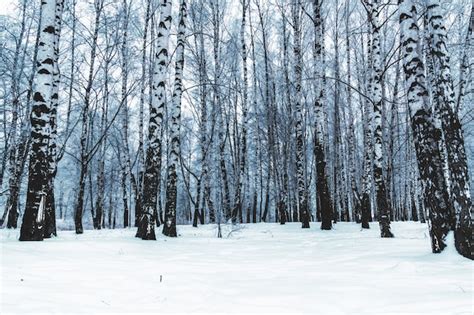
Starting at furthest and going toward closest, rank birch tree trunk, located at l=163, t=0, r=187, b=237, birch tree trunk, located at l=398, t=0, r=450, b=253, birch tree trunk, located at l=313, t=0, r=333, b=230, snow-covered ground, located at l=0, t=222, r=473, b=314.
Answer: birch tree trunk, located at l=313, t=0, r=333, b=230
birch tree trunk, located at l=163, t=0, r=187, b=237
birch tree trunk, located at l=398, t=0, r=450, b=253
snow-covered ground, located at l=0, t=222, r=473, b=314

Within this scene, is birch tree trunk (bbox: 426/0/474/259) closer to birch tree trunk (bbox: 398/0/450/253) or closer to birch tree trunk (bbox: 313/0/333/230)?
birch tree trunk (bbox: 398/0/450/253)

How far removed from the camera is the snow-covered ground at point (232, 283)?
262 centimetres

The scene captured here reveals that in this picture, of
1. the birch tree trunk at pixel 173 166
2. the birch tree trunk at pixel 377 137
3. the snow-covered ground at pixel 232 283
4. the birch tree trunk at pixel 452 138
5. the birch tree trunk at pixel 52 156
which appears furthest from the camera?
the birch tree trunk at pixel 173 166

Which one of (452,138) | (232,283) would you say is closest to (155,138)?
(232,283)

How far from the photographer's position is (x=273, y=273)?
415cm

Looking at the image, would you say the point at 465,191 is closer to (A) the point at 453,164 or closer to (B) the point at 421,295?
(A) the point at 453,164

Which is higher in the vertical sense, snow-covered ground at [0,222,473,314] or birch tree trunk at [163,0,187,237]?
birch tree trunk at [163,0,187,237]

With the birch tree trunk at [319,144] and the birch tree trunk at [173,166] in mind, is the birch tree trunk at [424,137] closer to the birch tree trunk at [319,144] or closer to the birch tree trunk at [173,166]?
the birch tree trunk at [173,166]

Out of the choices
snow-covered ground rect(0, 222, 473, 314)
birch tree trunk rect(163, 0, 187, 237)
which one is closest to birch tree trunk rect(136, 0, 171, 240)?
birch tree trunk rect(163, 0, 187, 237)

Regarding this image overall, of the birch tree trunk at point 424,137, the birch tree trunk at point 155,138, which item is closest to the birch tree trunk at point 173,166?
the birch tree trunk at point 155,138

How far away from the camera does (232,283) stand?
11.6 feet

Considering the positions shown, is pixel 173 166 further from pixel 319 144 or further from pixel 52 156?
pixel 319 144

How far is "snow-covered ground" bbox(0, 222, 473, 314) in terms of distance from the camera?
103 inches

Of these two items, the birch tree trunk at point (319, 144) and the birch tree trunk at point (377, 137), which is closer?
the birch tree trunk at point (377, 137)
